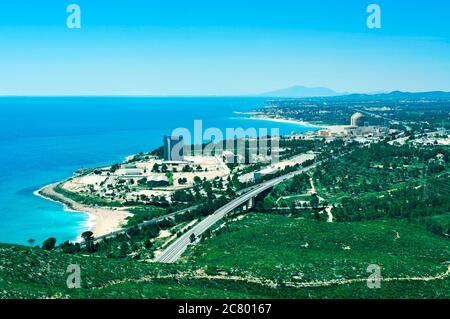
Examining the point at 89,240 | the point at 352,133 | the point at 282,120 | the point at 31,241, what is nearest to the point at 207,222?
the point at 89,240

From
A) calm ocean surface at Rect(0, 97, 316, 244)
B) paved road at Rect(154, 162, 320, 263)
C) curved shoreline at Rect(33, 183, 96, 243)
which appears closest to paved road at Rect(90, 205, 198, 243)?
curved shoreline at Rect(33, 183, 96, 243)

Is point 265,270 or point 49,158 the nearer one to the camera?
point 265,270

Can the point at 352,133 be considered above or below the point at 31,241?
above

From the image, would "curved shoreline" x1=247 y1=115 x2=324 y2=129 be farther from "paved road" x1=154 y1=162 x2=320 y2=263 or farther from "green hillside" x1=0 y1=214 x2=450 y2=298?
"green hillside" x1=0 y1=214 x2=450 y2=298

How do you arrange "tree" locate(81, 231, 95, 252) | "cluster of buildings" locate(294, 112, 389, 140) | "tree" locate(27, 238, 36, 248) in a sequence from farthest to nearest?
1. "cluster of buildings" locate(294, 112, 389, 140)
2. "tree" locate(27, 238, 36, 248)
3. "tree" locate(81, 231, 95, 252)

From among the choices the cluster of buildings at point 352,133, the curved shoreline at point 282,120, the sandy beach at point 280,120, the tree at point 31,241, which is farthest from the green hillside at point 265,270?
the sandy beach at point 280,120

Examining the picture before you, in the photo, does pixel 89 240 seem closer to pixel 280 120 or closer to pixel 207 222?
pixel 207 222
